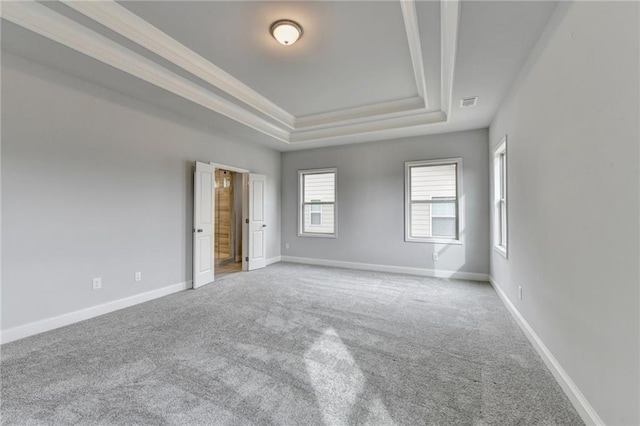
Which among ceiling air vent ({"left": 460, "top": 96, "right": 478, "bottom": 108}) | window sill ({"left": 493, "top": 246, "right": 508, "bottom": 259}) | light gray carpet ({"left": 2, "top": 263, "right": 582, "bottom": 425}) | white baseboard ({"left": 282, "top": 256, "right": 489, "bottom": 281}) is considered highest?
ceiling air vent ({"left": 460, "top": 96, "right": 478, "bottom": 108})

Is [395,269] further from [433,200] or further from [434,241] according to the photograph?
[433,200]

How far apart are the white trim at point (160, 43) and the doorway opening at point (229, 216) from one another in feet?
9.88

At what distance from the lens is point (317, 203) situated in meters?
6.32

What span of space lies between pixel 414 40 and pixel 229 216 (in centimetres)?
558

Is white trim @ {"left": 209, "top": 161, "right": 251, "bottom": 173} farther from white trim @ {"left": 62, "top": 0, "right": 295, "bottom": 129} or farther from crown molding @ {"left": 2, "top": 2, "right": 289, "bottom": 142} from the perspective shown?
white trim @ {"left": 62, "top": 0, "right": 295, "bottom": 129}

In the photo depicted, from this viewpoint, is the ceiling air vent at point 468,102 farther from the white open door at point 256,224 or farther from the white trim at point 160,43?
the white open door at point 256,224

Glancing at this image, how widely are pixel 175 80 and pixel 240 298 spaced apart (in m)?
2.95

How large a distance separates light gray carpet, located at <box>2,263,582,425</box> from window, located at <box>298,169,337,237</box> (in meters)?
2.77

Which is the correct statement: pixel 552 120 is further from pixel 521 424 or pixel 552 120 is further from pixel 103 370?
pixel 103 370

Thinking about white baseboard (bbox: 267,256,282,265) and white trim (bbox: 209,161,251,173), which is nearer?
white trim (bbox: 209,161,251,173)

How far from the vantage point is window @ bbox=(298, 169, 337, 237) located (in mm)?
6145

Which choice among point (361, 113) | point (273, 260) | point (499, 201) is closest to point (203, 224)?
point (273, 260)

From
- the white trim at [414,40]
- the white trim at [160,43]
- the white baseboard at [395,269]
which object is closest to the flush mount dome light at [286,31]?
the white trim at [414,40]

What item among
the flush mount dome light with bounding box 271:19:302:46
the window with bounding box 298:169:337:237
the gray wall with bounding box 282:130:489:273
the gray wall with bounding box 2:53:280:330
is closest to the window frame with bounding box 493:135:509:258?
the gray wall with bounding box 282:130:489:273
